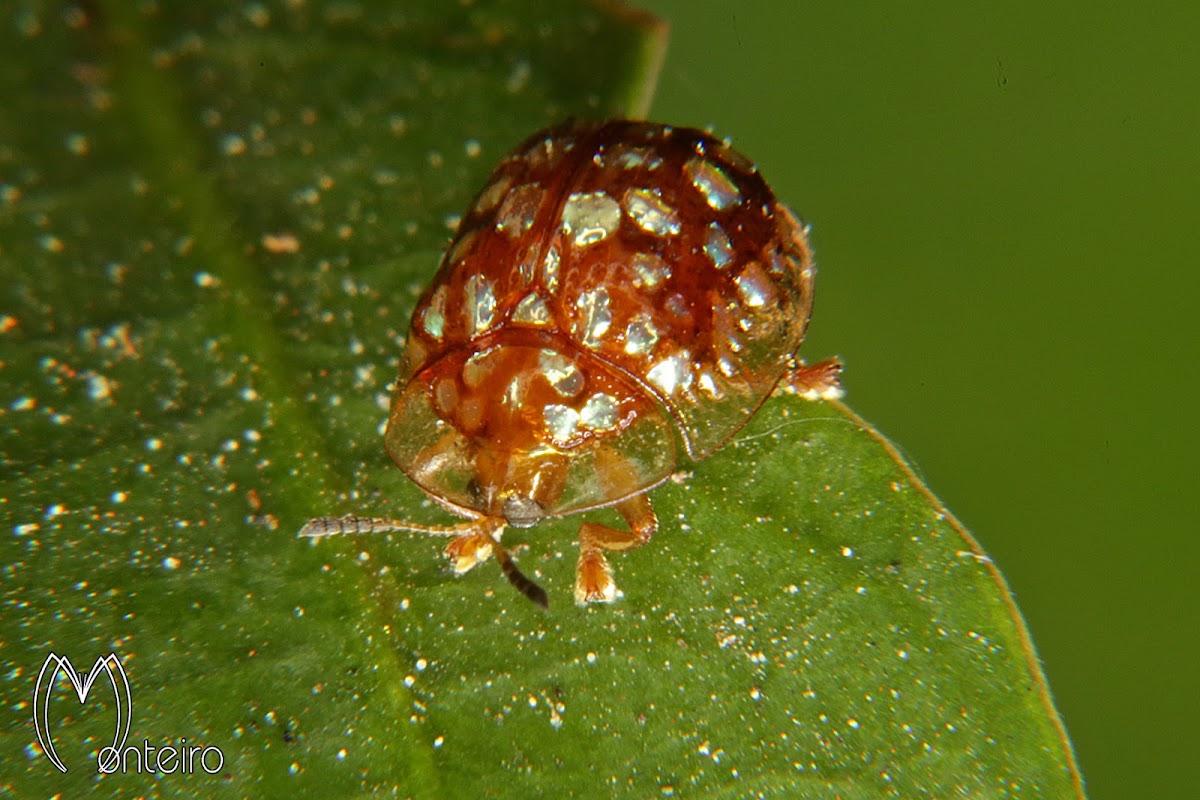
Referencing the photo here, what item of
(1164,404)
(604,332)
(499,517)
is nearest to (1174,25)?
(1164,404)

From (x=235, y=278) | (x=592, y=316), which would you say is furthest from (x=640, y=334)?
(x=235, y=278)

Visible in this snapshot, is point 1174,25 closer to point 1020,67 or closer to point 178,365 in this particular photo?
point 1020,67

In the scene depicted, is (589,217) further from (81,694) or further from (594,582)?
(81,694)

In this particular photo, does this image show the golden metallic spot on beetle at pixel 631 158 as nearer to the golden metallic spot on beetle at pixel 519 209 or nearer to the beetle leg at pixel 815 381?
the golden metallic spot on beetle at pixel 519 209

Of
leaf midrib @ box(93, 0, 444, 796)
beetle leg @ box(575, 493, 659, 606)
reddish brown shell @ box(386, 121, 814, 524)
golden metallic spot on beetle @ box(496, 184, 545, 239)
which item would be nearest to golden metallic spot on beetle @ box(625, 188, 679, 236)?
reddish brown shell @ box(386, 121, 814, 524)

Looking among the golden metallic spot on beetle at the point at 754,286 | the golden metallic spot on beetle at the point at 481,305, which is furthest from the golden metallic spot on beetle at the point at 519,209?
Result: the golden metallic spot on beetle at the point at 754,286
